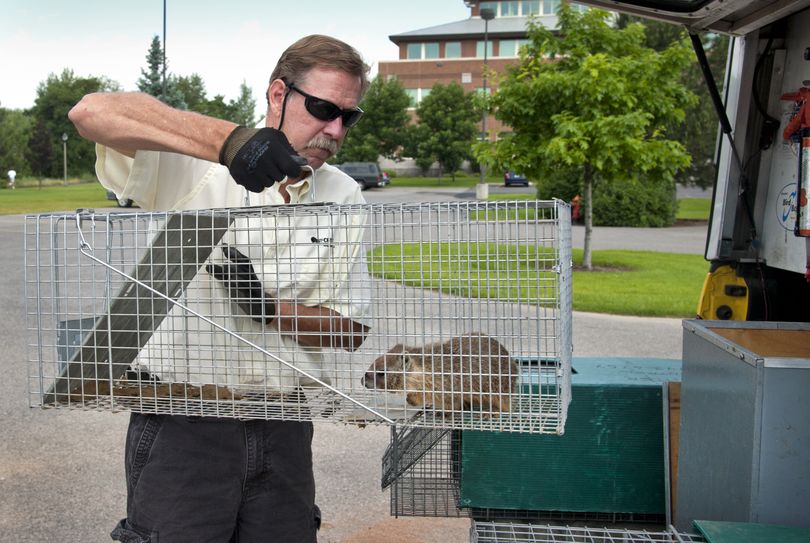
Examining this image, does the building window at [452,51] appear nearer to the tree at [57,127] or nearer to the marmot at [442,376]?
the tree at [57,127]

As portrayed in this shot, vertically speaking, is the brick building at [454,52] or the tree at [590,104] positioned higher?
the brick building at [454,52]

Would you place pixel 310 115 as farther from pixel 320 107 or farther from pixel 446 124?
pixel 446 124

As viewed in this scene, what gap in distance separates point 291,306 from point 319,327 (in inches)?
3.7

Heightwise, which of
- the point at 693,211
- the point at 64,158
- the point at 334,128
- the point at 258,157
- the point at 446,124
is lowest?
the point at 693,211

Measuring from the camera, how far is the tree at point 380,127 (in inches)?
2144

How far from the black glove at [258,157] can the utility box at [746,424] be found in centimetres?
147

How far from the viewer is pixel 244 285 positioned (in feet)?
7.00

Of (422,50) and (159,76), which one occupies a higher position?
(422,50)

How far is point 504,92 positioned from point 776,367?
12.6 m

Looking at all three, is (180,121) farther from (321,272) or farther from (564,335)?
(564,335)

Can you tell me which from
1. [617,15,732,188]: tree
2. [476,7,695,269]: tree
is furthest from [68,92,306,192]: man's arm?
[617,15,732,188]: tree

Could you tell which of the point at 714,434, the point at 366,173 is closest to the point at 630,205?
the point at 366,173

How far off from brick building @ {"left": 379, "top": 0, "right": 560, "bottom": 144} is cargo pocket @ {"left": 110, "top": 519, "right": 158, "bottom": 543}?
7042 centimetres

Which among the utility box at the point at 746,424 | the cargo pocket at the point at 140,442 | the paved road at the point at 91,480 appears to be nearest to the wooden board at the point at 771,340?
the utility box at the point at 746,424
